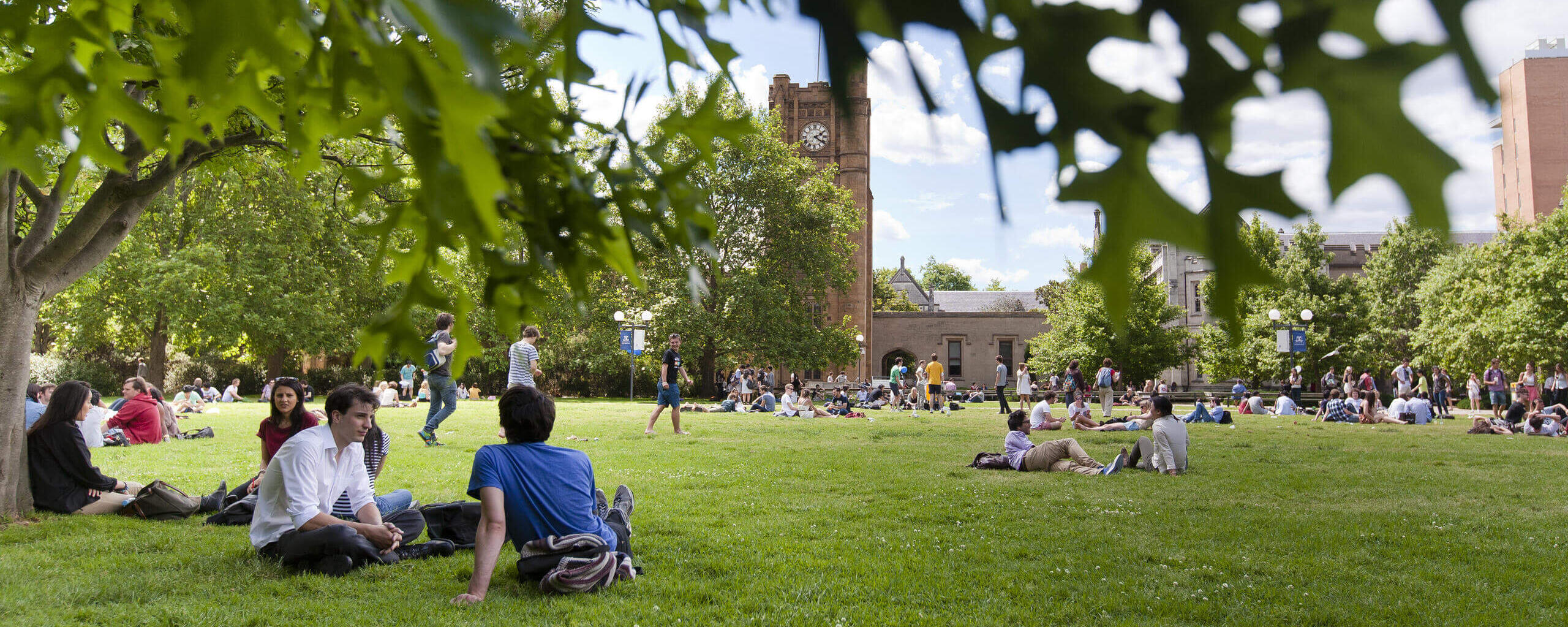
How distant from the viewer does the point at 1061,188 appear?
3.73 ft

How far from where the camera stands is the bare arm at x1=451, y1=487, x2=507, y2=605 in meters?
4.78

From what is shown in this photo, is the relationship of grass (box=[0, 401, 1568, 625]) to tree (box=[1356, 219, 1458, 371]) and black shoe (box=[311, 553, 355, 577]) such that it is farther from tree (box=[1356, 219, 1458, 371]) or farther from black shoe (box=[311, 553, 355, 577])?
tree (box=[1356, 219, 1458, 371])

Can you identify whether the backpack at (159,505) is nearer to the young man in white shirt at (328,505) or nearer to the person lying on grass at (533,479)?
the young man in white shirt at (328,505)

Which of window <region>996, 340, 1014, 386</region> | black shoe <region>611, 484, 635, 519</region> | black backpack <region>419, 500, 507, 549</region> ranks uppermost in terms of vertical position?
window <region>996, 340, 1014, 386</region>

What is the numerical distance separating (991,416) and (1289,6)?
2432cm

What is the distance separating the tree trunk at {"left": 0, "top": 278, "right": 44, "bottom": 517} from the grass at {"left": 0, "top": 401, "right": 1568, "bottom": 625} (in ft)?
1.02

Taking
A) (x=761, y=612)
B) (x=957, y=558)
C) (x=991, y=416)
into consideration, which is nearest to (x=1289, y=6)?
(x=761, y=612)

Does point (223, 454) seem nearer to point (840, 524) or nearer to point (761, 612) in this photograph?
point (840, 524)

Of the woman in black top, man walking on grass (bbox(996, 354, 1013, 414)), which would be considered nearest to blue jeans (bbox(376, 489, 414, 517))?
the woman in black top

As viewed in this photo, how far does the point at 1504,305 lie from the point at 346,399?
43141 millimetres

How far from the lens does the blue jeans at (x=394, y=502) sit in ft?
21.6

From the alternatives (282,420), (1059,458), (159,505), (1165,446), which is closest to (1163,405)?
(1165,446)

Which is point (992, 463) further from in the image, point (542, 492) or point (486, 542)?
point (486, 542)

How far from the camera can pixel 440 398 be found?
1292 centimetres
